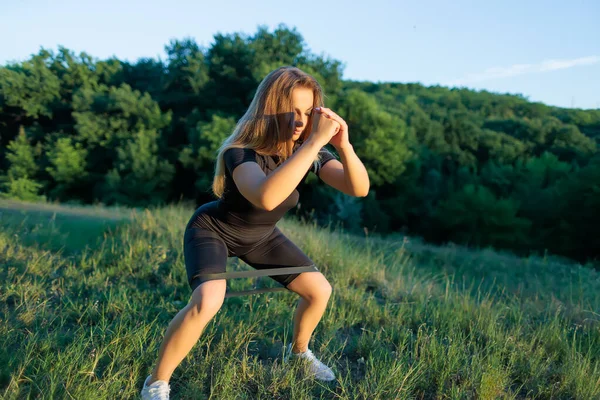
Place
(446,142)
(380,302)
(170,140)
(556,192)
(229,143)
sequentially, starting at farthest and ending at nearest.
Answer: (446,142)
(170,140)
(556,192)
(380,302)
(229,143)

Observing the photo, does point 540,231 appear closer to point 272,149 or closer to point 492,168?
point 492,168

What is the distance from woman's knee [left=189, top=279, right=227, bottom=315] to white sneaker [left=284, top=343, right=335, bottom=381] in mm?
812

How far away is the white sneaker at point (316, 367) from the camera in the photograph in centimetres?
296

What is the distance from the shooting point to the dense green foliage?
3036 centimetres

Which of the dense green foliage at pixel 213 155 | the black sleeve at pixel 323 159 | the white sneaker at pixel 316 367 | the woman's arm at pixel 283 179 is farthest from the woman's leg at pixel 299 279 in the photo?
the dense green foliage at pixel 213 155

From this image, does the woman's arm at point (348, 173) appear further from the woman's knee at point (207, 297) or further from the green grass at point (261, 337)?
the green grass at point (261, 337)

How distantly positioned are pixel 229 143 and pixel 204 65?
111 feet

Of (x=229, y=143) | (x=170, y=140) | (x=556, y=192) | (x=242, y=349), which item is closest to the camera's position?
(x=229, y=143)

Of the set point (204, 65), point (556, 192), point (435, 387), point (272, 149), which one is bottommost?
point (556, 192)

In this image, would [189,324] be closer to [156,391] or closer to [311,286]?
[156,391]

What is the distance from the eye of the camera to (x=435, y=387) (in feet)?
9.69

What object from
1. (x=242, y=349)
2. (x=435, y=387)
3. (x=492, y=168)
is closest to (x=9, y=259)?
(x=242, y=349)

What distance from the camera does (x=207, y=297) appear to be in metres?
2.41

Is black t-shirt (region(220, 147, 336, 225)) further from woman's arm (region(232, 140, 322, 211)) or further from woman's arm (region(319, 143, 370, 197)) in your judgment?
woman's arm (region(232, 140, 322, 211))
